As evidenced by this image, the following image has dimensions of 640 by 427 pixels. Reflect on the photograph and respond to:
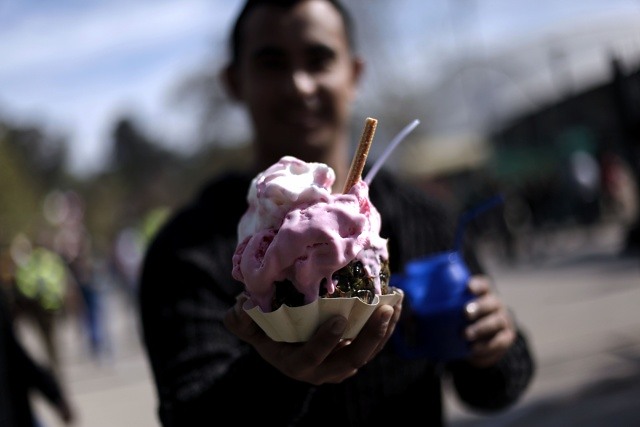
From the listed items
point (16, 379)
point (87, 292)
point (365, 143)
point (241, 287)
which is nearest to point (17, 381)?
point (16, 379)

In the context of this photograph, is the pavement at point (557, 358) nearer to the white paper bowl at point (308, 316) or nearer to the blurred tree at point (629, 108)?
the blurred tree at point (629, 108)

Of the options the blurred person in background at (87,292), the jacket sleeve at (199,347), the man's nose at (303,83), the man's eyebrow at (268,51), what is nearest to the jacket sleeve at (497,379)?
the jacket sleeve at (199,347)

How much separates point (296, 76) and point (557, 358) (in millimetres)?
5238

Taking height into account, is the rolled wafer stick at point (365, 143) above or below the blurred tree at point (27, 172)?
below

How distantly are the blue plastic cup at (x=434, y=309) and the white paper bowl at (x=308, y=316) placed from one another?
0.39 metres

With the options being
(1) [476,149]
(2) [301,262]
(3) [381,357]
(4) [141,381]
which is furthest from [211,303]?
(1) [476,149]

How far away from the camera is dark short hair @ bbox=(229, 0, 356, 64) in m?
1.89

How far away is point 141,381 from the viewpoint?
27.4ft

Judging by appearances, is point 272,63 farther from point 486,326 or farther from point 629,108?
point 629,108

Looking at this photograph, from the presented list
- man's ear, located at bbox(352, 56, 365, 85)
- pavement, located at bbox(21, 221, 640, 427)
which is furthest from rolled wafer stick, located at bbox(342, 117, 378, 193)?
pavement, located at bbox(21, 221, 640, 427)

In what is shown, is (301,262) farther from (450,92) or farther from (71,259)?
(450,92)

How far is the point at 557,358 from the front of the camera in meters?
6.47

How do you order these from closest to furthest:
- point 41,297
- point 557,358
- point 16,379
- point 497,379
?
point 497,379, point 16,379, point 557,358, point 41,297

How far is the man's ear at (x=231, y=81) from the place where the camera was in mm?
2146
